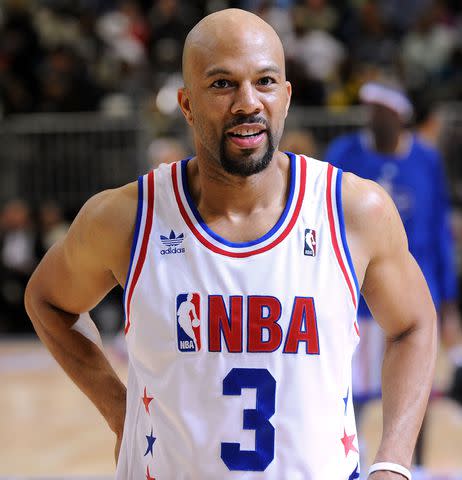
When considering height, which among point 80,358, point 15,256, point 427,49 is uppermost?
point 427,49

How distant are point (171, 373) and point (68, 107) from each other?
1060 cm

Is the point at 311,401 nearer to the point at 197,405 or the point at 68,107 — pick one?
the point at 197,405

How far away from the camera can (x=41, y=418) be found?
8438 millimetres

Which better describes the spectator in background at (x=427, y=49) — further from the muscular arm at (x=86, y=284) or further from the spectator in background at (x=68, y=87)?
the muscular arm at (x=86, y=284)

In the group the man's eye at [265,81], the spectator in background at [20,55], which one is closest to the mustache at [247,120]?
the man's eye at [265,81]

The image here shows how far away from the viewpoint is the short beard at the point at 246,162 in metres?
2.71

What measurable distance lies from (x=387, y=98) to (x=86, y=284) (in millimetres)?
3217

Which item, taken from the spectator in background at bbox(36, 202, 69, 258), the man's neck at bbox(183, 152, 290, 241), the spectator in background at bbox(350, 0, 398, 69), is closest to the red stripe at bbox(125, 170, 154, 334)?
the man's neck at bbox(183, 152, 290, 241)

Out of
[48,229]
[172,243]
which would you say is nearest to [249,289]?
[172,243]

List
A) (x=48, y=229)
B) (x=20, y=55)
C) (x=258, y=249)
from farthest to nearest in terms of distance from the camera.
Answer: (x=20, y=55)
(x=48, y=229)
(x=258, y=249)

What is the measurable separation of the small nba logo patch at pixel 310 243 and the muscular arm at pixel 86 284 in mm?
479

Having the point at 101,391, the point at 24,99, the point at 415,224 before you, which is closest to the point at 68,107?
the point at 24,99

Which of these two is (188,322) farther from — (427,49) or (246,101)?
(427,49)

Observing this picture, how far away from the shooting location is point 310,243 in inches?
108
